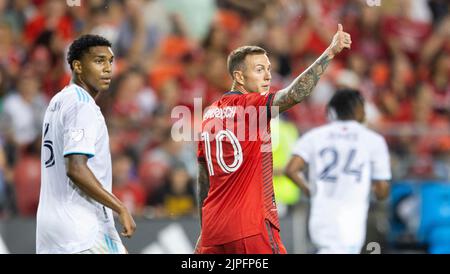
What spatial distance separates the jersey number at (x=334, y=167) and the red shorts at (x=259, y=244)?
8.38 ft

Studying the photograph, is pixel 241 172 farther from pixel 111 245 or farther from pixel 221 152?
pixel 111 245

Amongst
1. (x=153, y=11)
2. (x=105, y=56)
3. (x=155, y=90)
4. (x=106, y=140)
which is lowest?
(x=106, y=140)

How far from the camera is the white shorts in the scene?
7.04 meters

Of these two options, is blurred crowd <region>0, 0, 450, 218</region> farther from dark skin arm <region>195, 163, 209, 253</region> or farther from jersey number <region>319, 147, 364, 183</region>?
dark skin arm <region>195, 163, 209, 253</region>

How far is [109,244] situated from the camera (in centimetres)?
714

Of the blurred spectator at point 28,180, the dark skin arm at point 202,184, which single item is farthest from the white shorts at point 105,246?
the blurred spectator at point 28,180

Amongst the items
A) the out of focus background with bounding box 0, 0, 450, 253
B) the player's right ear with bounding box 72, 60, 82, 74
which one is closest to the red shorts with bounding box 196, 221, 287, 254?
the player's right ear with bounding box 72, 60, 82, 74

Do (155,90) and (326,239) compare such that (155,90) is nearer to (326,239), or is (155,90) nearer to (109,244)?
(326,239)

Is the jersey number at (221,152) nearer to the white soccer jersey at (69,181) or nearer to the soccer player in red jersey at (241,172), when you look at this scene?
the soccer player in red jersey at (241,172)

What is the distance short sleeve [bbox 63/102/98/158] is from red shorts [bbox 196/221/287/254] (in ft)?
4.25

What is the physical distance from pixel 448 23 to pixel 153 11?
4959 millimetres

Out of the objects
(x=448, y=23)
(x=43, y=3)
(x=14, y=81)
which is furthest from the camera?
(x=448, y=23)

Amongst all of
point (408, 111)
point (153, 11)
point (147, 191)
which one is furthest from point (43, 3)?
point (408, 111)

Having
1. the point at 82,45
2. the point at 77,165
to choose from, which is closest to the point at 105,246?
the point at 77,165
